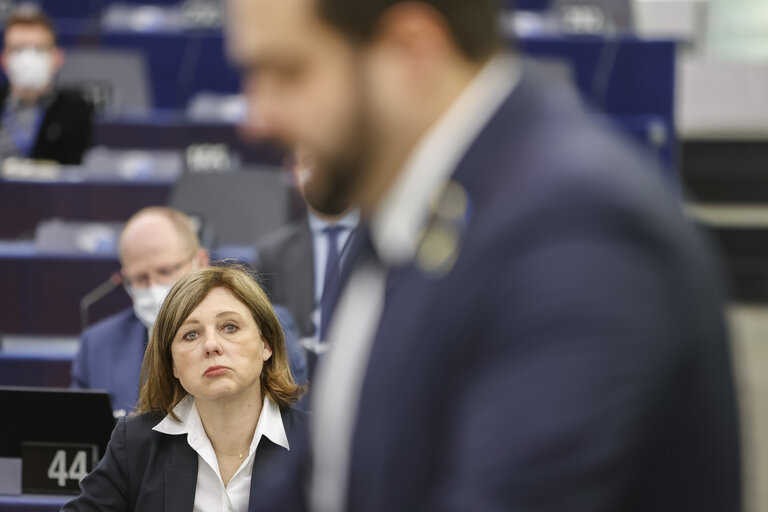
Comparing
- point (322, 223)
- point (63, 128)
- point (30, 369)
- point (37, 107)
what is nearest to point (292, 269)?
point (322, 223)

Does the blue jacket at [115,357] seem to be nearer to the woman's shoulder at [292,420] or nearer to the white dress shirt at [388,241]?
the woman's shoulder at [292,420]

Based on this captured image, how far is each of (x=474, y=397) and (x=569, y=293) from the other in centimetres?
9

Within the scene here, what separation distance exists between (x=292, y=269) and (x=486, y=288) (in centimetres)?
286

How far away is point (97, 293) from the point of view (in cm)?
437

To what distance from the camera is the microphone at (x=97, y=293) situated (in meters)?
4.30

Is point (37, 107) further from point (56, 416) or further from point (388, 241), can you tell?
point (388, 241)

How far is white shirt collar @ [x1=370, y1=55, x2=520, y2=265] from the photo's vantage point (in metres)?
0.82

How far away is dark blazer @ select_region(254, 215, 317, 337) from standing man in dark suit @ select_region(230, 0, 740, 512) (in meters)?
2.62

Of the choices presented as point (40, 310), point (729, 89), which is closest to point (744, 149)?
point (729, 89)

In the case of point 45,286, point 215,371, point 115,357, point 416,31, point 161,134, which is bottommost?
point 161,134

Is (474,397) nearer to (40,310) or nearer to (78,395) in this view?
(78,395)

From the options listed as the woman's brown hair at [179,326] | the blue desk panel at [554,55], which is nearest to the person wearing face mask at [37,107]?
the blue desk panel at [554,55]

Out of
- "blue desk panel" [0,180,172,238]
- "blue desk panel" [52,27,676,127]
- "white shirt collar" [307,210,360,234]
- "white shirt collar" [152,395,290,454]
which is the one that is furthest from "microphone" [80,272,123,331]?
"blue desk panel" [52,27,676,127]

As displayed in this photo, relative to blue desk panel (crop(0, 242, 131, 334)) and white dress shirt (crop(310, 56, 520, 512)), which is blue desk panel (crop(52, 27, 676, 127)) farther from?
white dress shirt (crop(310, 56, 520, 512))
